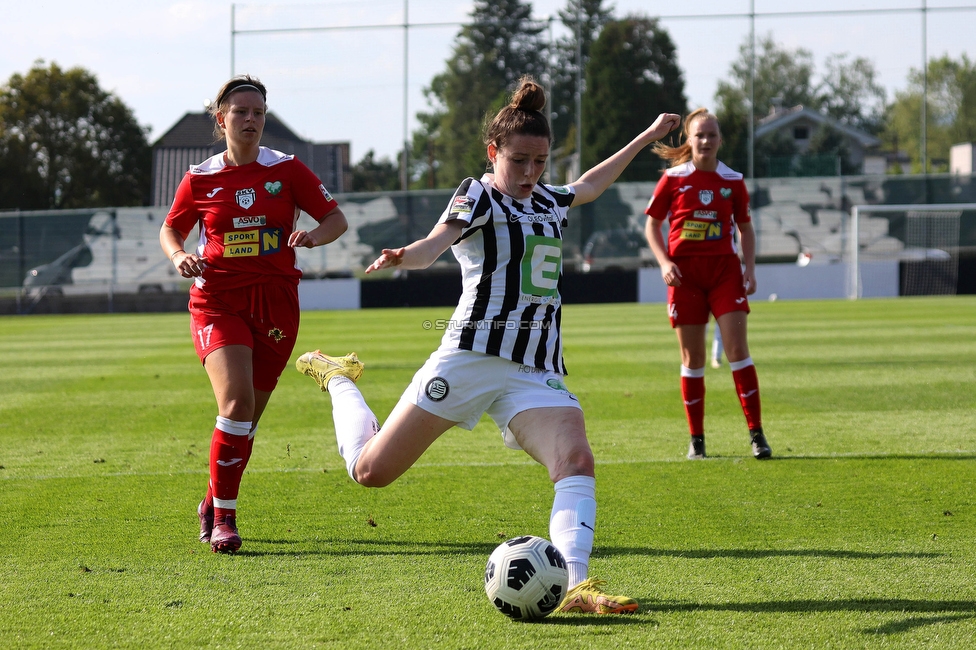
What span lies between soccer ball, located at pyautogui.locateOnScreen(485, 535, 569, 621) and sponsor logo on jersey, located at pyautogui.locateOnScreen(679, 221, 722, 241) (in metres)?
3.49

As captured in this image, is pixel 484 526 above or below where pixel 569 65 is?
below

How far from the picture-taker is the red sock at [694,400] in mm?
6453

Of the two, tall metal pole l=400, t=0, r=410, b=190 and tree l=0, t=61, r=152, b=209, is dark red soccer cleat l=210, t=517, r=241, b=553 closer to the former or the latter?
tall metal pole l=400, t=0, r=410, b=190

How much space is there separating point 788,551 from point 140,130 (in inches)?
2061

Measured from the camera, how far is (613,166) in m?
4.39

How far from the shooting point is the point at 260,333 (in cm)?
456

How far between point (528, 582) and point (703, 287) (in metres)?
3.59

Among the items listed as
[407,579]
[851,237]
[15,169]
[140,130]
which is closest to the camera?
[407,579]

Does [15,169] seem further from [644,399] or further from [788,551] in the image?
[788,551]

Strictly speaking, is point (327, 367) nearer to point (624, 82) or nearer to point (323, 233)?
point (323, 233)

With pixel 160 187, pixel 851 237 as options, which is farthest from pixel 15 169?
pixel 851 237

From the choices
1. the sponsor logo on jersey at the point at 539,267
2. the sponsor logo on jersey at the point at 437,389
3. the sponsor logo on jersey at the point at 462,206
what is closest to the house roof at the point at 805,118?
the sponsor logo on jersey at the point at 539,267

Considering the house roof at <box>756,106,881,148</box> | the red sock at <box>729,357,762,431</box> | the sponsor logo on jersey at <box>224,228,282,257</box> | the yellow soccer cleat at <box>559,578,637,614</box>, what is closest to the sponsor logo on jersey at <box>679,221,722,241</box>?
the red sock at <box>729,357,762,431</box>

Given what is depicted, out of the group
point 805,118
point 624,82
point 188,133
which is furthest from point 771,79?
point 188,133
